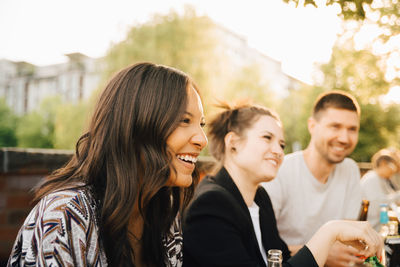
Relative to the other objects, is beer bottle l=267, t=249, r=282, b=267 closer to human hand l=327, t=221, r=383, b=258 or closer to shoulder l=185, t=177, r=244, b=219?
human hand l=327, t=221, r=383, b=258

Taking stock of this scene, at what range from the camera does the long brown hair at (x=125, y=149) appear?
1.46m

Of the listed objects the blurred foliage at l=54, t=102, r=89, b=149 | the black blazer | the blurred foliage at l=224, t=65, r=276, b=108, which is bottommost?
the blurred foliage at l=54, t=102, r=89, b=149

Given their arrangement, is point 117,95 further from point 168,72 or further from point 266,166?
point 266,166

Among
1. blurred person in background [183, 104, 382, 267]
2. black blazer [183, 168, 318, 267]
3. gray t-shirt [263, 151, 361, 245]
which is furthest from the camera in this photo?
gray t-shirt [263, 151, 361, 245]

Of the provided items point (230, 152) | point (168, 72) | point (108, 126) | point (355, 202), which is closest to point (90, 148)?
point (108, 126)

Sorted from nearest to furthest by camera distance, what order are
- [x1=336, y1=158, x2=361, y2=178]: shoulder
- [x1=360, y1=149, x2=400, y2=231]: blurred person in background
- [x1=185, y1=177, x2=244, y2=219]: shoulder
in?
[x1=185, y1=177, x2=244, y2=219]: shoulder
[x1=336, y1=158, x2=361, y2=178]: shoulder
[x1=360, y1=149, x2=400, y2=231]: blurred person in background

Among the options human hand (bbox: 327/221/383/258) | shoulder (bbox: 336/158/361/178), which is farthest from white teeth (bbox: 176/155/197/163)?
shoulder (bbox: 336/158/361/178)

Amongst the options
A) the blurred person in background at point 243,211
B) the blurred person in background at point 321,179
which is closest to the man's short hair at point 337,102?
the blurred person in background at point 321,179

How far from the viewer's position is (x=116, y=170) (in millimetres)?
1479

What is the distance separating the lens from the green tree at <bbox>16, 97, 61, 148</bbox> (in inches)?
2347

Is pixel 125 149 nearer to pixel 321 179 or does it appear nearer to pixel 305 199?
pixel 305 199

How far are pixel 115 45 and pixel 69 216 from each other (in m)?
22.8

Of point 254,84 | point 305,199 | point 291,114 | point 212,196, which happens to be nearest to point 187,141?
point 212,196

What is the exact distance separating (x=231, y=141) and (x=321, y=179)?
4.22 feet
